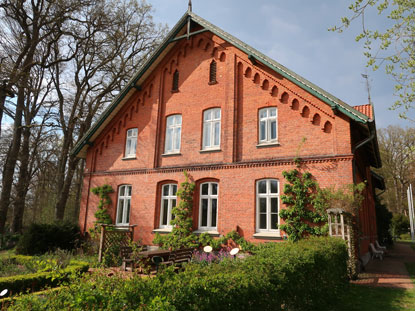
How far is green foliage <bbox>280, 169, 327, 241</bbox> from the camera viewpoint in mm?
10891

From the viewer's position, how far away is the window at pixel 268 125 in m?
12.9

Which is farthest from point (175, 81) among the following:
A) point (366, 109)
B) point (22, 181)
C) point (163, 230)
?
point (22, 181)

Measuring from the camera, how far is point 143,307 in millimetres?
2812

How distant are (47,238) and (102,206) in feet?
9.47

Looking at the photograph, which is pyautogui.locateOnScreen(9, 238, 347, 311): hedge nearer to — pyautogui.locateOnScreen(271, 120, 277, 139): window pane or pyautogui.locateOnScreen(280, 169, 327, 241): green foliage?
pyautogui.locateOnScreen(280, 169, 327, 241): green foliage

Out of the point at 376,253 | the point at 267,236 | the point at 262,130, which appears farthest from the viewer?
the point at 376,253

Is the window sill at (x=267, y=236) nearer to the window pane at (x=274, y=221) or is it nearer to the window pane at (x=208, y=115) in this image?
the window pane at (x=274, y=221)

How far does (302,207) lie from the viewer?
11.2 meters

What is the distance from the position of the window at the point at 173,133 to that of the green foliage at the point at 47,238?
6.32m

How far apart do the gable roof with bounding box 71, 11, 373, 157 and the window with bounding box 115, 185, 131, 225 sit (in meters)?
3.64

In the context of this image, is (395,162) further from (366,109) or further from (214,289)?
(214,289)

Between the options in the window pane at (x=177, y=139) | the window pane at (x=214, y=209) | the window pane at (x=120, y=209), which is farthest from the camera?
the window pane at (x=120, y=209)

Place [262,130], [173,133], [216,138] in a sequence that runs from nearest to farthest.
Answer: [262,130], [216,138], [173,133]

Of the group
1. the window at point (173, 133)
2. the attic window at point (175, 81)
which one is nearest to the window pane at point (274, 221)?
the window at point (173, 133)
